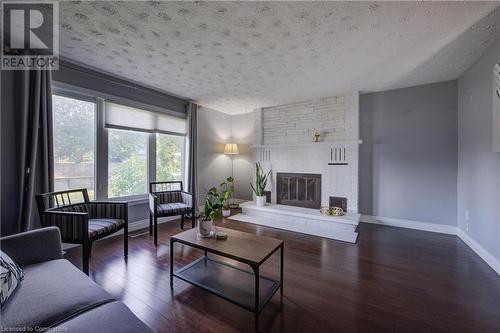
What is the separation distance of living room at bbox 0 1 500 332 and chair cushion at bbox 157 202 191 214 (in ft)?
0.08

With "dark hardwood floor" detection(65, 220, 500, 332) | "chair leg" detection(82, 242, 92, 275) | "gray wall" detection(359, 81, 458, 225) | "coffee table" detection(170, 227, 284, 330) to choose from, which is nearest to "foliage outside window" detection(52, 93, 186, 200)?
"dark hardwood floor" detection(65, 220, 500, 332)

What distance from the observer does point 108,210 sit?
8.02ft

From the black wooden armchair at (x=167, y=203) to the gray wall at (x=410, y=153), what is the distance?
316cm

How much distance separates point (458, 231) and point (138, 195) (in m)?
5.06

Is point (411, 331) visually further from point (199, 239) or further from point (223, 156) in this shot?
point (223, 156)

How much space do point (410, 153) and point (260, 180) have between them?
274 cm

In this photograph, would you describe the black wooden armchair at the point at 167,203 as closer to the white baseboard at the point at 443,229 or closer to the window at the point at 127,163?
the window at the point at 127,163

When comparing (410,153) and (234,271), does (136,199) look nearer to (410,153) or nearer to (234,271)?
(234,271)

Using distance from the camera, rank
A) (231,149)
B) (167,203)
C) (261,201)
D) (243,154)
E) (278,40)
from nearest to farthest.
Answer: (278,40)
(167,203)
(261,201)
(231,149)
(243,154)

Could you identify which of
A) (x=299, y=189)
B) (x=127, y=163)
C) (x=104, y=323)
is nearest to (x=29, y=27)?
(x=127, y=163)

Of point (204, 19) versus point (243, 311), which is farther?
point (204, 19)

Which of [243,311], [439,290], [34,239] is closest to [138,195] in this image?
[34,239]

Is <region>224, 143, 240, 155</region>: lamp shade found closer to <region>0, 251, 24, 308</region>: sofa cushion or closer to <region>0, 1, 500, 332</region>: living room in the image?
<region>0, 1, 500, 332</region>: living room

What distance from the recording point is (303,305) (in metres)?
1.61
